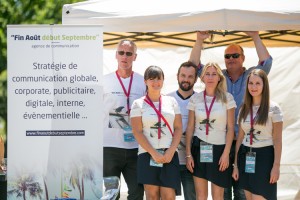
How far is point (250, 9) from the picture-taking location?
6.38 metres

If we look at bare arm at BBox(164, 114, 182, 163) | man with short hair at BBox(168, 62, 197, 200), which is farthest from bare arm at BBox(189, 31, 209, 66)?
bare arm at BBox(164, 114, 182, 163)

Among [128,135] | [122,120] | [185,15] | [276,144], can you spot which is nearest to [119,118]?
[122,120]

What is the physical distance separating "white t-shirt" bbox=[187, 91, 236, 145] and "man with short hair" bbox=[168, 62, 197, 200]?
7.2 inches

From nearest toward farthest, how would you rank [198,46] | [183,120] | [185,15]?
[185,15] < [183,120] < [198,46]

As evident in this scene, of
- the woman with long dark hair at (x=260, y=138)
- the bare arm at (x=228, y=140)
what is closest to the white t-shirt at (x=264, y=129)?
the woman with long dark hair at (x=260, y=138)

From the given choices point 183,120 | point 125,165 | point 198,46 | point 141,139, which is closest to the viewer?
point 141,139

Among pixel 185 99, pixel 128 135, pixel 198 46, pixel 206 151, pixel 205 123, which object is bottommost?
pixel 206 151

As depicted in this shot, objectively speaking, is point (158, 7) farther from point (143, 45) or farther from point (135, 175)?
point (143, 45)

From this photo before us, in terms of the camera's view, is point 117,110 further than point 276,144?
Yes

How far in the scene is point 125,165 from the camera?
687cm

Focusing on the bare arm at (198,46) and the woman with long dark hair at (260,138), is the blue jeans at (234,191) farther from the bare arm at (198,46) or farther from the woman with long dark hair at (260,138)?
the bare arm at (198,46)

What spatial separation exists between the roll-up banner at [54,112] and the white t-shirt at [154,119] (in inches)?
23.5

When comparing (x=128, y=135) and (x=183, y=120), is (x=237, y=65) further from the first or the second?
(x=128, y=135)

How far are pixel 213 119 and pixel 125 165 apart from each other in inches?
39.7
